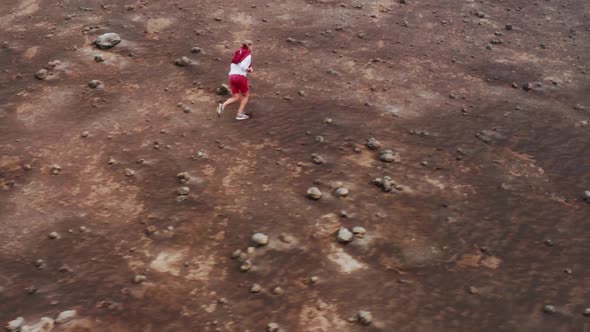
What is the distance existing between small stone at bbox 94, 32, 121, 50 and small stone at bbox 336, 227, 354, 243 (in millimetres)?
7951

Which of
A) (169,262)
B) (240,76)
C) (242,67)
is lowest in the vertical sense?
(169,262)

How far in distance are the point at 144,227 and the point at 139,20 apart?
8.00m

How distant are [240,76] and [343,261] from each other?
4.46 meters

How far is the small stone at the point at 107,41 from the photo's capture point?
12055 mm

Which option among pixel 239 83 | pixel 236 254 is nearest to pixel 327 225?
pixel 236 254

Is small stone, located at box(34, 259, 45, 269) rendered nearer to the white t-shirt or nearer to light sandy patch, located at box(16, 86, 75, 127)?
light sandy patch, located at box(16, 86, 75, 127)

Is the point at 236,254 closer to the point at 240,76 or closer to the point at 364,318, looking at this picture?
the point at 364,318

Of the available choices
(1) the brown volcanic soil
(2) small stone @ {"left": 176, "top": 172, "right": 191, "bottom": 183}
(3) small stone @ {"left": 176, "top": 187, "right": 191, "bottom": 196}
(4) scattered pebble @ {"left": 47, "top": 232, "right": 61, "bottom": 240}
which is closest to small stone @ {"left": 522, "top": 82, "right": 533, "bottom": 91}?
(1) the brown volcanic soil

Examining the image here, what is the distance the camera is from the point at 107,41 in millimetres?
12102

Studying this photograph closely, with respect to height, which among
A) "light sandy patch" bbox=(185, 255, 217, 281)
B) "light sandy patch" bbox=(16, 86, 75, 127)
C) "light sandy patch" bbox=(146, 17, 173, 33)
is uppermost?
"light sandy patch" bbox=(146, 17, 173, 33)

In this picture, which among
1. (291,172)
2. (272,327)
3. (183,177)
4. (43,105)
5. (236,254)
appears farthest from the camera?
(43,105)

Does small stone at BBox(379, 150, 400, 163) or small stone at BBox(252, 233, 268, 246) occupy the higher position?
small stone at BBox(379, 150, 400, 163)

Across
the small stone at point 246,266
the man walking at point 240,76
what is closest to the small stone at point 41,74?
the man walking at point 240,76

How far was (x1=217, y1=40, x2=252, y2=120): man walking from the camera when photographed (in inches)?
374
